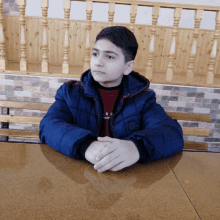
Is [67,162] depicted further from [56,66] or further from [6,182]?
[56,66]

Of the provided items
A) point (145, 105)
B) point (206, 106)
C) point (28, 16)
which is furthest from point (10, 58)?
point (145, 105)

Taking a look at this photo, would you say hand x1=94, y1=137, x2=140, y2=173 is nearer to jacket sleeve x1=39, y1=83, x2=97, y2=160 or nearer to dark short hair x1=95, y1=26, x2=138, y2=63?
jacket sleeve x1=39, y1=83, x2=97, y2=160

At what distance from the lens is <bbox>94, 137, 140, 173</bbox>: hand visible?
2.18ft

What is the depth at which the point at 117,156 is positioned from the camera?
2.27ft

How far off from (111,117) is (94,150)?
18.3 inches

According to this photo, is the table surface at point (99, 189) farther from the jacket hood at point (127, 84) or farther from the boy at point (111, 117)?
the jacket hood at point (127, 84)

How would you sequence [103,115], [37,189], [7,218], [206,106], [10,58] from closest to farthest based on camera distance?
[7,218]
[37,189]
[103,115]
[206,106]
[10,58]

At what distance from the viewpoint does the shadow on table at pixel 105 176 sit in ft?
1.76

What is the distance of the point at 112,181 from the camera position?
615 millimetres

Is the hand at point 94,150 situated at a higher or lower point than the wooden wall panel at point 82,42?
lower

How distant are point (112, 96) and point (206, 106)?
1.79 meters

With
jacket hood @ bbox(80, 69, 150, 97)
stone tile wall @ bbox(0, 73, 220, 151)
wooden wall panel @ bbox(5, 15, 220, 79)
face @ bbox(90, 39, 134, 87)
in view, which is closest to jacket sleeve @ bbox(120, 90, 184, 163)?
jacket hood @ bbox(80, 69, 150, 97)

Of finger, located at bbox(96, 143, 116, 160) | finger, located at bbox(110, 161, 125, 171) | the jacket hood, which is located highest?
the jacket hood

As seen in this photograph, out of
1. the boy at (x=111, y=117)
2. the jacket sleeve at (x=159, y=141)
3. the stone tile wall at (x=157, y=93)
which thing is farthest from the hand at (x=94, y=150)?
the stone tile wall at (x=157, y=93)
